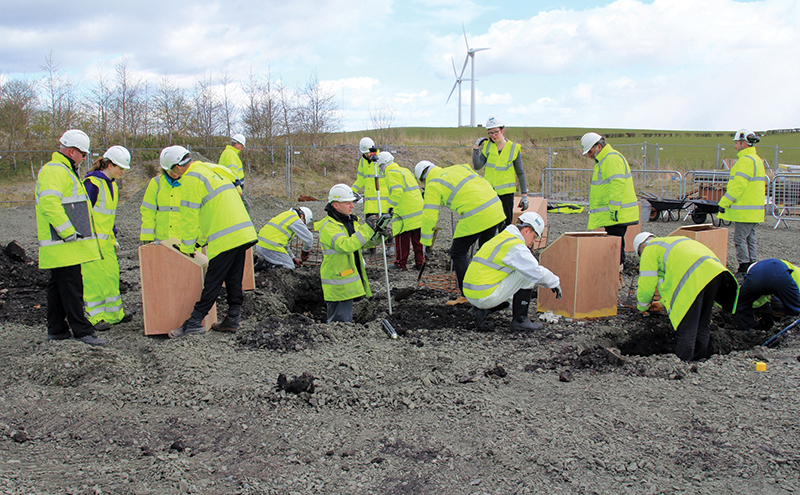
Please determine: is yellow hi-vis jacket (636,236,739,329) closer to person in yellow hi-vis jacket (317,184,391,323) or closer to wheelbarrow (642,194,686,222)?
person in yellow hi-vis jacket (317,184,391,323)

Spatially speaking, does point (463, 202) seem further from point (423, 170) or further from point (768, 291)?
point (768, 291)

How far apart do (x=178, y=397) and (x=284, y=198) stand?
16.5 m

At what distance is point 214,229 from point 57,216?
4.42ft

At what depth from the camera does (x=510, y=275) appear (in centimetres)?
551

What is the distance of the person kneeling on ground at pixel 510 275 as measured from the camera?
528cm

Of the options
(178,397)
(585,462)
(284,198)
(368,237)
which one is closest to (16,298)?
(178,397)

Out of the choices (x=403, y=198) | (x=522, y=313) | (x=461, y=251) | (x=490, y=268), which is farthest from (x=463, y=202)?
(x=403, y=198)

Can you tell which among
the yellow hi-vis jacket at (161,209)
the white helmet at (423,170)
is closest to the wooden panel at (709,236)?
the white helmet at (423,170)

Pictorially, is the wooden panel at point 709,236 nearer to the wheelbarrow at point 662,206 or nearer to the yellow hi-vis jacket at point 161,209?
the yellow hi-vis jacket at point 161,209

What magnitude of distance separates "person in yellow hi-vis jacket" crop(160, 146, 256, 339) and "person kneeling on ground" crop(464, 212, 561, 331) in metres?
2.29

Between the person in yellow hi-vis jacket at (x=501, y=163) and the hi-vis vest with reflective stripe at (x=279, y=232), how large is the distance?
274 cm

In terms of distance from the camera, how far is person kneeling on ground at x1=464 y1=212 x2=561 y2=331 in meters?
5.28

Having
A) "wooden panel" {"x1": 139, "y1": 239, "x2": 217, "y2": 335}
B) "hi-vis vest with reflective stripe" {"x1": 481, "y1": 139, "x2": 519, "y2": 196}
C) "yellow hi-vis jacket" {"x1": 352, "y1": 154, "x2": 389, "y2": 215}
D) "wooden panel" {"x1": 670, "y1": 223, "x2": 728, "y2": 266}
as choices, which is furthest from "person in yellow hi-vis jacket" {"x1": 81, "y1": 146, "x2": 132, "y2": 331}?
"wooden panel" {"x1": 670, "y1": 223, "x2": 728, "y2": 266}

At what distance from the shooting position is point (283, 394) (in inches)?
161
